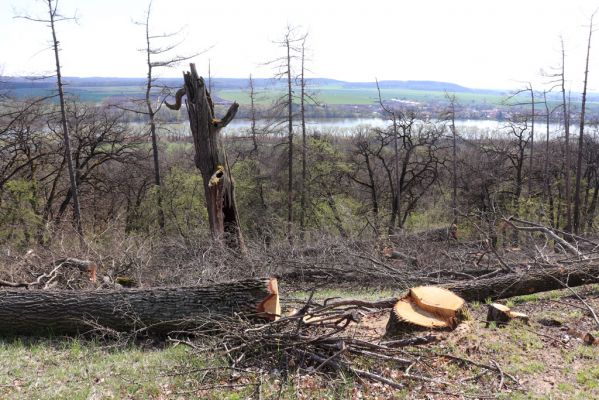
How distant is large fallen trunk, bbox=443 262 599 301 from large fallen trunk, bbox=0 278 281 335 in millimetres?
3355

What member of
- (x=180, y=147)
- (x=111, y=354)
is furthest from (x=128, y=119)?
(x=111, y=354)

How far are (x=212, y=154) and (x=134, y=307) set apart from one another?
19.9ft

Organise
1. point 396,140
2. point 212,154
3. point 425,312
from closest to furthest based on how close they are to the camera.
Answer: point 425,312 → point 212,154 → point 396,140

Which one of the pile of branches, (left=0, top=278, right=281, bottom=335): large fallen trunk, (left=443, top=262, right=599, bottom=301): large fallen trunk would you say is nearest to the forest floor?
the pile of branches

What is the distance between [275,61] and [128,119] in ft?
31.1

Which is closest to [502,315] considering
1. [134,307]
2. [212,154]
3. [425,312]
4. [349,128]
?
[425,312]

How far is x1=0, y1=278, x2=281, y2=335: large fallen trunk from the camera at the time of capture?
20.6 ft

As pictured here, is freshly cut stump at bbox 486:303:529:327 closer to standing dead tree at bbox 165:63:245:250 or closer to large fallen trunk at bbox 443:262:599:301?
large fallen trunk at bbox 443:262:599:301

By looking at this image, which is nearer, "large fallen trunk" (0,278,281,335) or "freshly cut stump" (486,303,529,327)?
"freshly cut stump" (486,303,529,327)

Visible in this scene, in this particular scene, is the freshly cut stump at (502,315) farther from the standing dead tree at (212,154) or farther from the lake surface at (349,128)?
the lake surface at (349,128)

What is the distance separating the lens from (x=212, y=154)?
12094 millimetres

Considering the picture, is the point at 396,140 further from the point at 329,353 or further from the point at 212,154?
the point at 329,353

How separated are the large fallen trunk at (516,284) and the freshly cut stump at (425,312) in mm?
1760

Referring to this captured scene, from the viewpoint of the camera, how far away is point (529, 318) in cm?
637
